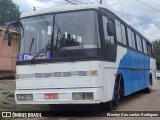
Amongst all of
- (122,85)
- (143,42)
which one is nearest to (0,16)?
(143,42)

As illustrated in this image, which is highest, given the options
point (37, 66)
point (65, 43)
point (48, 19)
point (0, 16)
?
point (0, 16)

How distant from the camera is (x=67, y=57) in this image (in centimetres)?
911

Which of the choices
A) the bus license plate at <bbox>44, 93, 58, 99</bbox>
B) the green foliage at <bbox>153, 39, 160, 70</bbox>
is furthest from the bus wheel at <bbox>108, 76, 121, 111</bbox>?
the green foliage at <bbox>153, 39, 160, 70</bbox>

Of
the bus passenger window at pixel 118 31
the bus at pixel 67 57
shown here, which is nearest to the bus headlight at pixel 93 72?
the bus at pixel 67 57

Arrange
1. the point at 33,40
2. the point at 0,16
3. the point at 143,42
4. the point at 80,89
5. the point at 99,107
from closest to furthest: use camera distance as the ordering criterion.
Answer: the point at 80,89
the point at 33,40
the point at 99,107
the point at 143,42
the point at 0,16

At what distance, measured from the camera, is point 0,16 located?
50344mm

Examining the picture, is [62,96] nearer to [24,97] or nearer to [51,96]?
[51,96]

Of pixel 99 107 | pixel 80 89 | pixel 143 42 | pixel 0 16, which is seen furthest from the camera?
pixel 0 16

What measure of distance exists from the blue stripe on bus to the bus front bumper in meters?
2.38

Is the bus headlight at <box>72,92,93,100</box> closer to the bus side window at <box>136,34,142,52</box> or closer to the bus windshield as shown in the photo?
the bus windshield

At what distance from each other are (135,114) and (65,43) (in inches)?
118

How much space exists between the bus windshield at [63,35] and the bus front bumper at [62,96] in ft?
3.12

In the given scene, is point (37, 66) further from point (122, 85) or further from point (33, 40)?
point (122, 85)

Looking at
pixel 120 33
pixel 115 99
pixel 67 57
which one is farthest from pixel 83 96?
pixel 120 33
